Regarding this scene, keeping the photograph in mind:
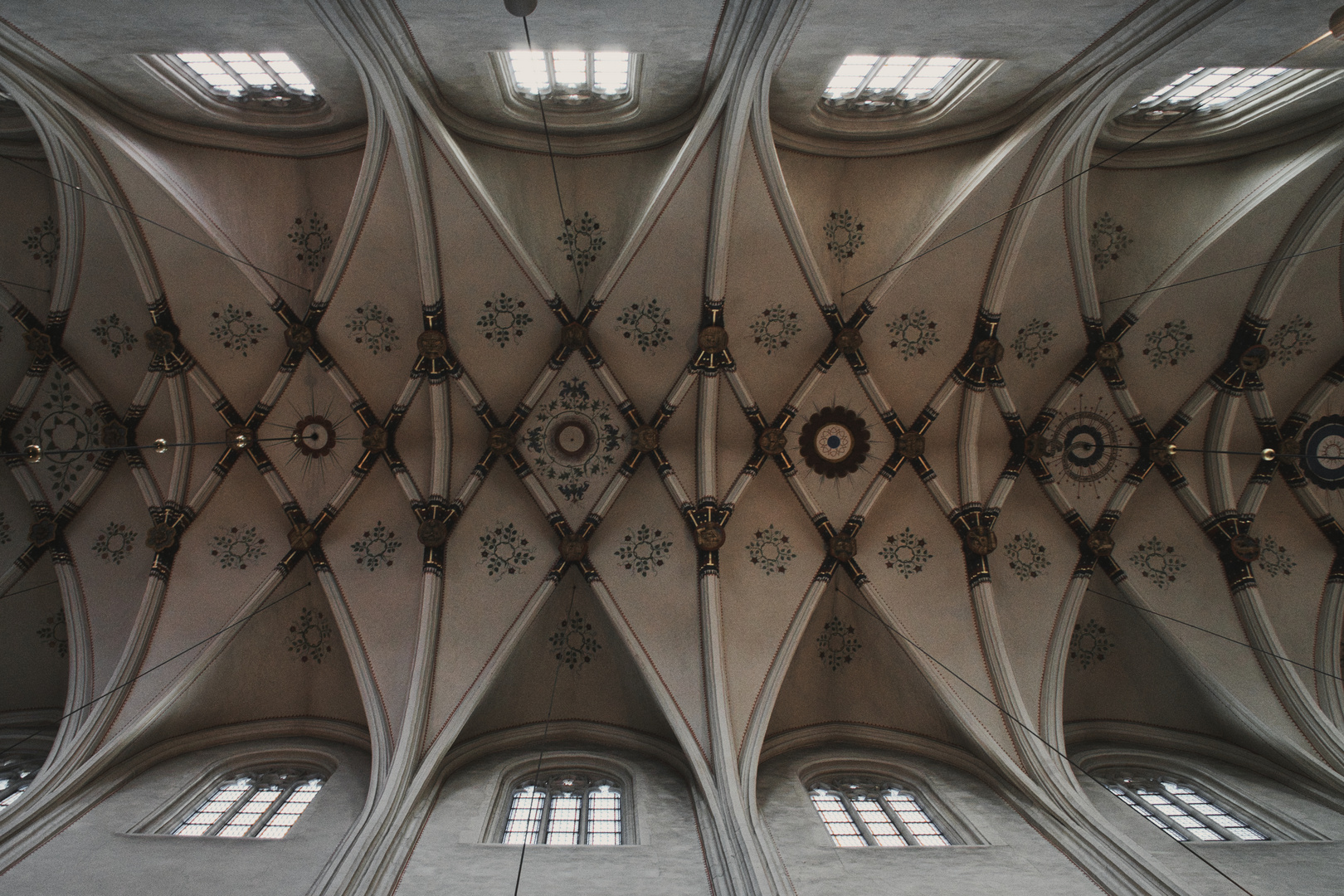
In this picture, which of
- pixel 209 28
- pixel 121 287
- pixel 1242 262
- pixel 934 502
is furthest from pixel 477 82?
pixel 1242 262

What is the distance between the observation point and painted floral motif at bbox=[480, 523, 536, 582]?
1183 centimetres

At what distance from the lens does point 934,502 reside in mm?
12242

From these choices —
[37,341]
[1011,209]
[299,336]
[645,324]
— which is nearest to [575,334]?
[645,324]

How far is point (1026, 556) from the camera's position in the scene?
12.1m

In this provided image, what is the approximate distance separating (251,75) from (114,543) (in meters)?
8.14

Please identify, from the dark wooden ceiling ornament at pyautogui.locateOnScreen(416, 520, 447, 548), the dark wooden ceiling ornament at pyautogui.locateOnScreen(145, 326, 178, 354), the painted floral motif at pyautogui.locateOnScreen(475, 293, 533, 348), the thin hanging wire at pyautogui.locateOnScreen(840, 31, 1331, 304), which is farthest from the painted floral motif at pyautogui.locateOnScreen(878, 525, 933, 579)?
the dark wooden ceiling ornament at pyautogui.locateOnScreen(145, 326, 178, 354)

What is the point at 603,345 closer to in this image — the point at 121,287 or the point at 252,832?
the point at 121,287

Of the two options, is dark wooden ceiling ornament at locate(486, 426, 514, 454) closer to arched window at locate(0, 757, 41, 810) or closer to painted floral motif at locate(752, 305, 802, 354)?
painted floral motif at locate(752, 305, 802, 354)

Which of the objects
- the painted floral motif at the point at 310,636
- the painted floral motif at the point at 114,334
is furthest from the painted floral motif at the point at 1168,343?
the painted floral motif at the point at 114,334

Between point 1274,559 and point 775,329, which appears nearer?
point 775,329

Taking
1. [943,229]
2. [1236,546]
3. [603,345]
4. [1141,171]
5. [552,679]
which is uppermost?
[1141,171]

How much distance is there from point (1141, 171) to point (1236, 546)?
6.62m

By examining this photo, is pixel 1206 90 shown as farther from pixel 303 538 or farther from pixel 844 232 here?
pixel 303 538

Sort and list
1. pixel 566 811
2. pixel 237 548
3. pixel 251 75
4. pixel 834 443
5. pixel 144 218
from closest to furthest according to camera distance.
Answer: pixel 251 75 < pixel 566 811 < pixel 144 218 < pixel 237 548 < pixel 834 443
